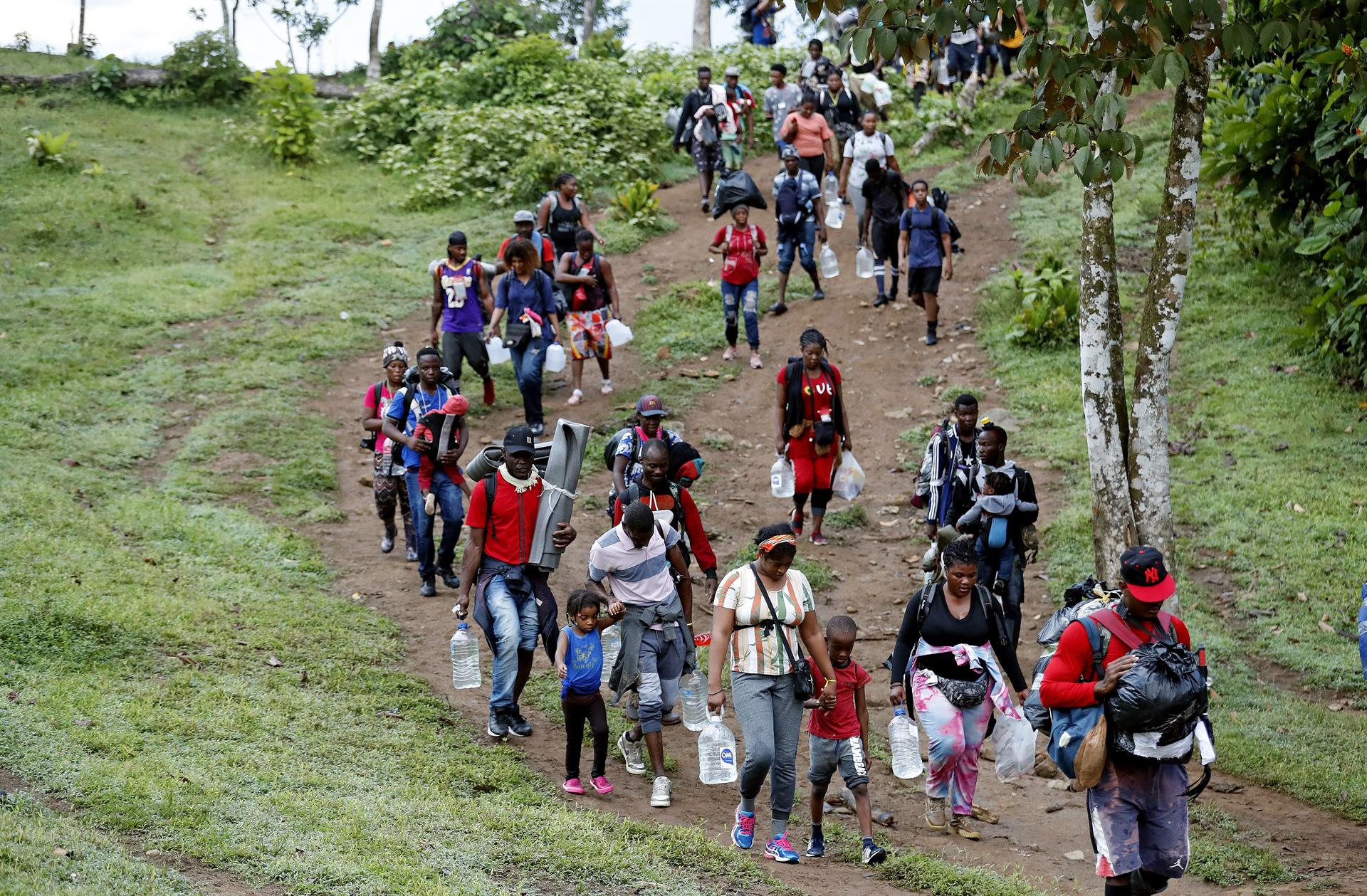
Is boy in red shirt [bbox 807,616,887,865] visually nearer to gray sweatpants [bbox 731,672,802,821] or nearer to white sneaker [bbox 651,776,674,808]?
gray sweatpants [bbox 731,672,802,821]

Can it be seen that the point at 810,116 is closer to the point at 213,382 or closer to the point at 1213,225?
the point at 1213,225

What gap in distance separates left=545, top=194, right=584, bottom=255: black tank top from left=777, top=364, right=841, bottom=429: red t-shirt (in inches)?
177

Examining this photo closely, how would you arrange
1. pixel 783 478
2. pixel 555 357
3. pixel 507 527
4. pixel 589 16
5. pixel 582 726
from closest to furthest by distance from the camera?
1. pixel 582 726
2. pixel 507 527
3. pixel 783 478
4. pixel 555 357
5. pixel 589 16

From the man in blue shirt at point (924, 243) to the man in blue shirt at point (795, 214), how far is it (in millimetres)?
1120

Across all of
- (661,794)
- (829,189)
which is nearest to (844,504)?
(661,794)

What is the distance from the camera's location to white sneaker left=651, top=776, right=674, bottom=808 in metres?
7.34

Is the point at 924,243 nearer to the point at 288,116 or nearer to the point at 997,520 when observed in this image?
the point at 997,520

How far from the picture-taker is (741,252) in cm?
1381

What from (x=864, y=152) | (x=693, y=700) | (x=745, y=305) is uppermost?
(x=864, y=152)

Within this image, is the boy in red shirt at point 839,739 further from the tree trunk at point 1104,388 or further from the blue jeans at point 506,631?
the tree trunk at point 1104,388

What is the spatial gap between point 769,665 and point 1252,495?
257 inches

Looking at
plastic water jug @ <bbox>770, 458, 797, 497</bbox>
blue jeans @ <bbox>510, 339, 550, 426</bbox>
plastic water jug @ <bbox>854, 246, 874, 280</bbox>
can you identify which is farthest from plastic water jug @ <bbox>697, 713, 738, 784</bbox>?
plastic water jug @ <bbox>854, 246, 874, 280</bbox>

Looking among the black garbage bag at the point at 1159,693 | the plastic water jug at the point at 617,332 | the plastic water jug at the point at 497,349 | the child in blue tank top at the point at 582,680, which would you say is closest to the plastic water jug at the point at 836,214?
the plastic water jug at the point at 617,332

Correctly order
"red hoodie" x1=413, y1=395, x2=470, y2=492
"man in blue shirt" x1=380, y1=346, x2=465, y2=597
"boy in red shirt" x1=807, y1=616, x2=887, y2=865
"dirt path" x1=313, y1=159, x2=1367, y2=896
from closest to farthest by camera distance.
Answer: "boy in red shirt" x1=807, y1=616, x2=887, y2=865 < "dirt path" x1=313, y1=159, x2=1367, y2=896 < "red hoodie" x1=413, y1=395, x2=470, y2=492 < "man in blue shirt" x1=380, y1=346, x2=465, y2=597
